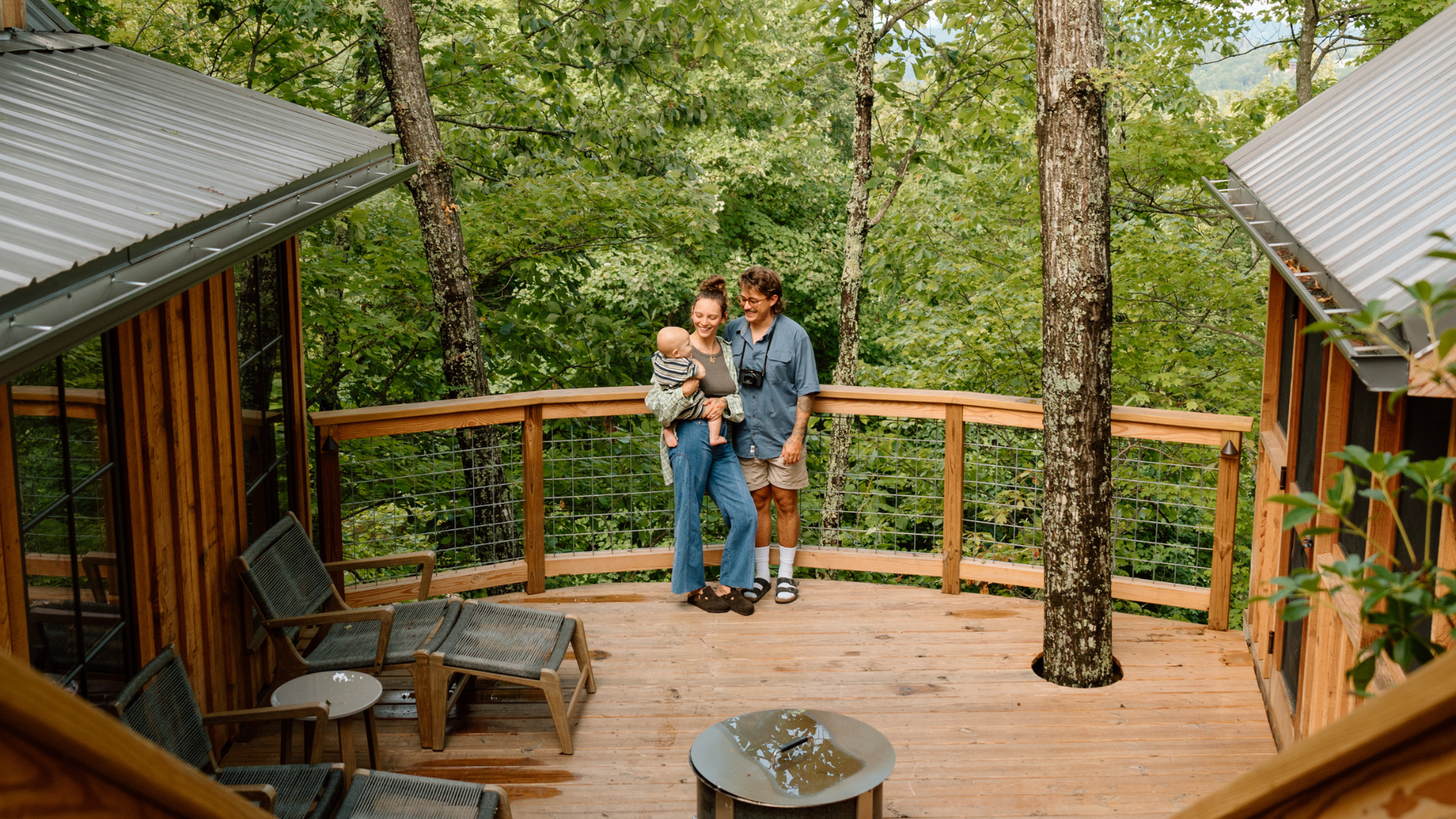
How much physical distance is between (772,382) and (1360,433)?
121 inches

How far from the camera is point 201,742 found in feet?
11.7

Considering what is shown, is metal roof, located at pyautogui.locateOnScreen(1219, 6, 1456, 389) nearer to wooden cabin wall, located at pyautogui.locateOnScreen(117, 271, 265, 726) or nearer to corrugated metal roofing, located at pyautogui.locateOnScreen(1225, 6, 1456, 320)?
corrugated metal roofing, located at pyautogui.locateOnScreen(1225, 6, 1456, 320)

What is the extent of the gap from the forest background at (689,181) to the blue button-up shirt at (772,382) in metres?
3.48

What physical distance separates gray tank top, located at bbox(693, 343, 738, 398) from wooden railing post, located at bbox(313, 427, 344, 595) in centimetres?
193

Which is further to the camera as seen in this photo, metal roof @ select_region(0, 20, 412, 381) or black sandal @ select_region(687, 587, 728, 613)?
black sandal @ select_region(687, 587, 728, 613)

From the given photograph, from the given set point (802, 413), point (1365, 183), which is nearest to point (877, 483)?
point (802, 413)

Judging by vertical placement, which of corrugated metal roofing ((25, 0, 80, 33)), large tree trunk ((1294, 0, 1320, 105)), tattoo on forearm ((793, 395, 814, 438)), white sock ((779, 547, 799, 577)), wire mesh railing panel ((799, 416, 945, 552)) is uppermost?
large tree trunk ((1294, 0, 1320, 105))

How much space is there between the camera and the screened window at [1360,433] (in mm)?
3205

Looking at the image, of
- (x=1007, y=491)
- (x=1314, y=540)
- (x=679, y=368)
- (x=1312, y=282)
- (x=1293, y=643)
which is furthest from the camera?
(x=1007, y=491)

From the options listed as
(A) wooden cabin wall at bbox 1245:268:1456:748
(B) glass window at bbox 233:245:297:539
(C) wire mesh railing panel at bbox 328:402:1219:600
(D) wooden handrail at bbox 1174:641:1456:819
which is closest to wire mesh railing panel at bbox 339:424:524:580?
(C) wire mesh railing panel at bbox 328:402:1219:600

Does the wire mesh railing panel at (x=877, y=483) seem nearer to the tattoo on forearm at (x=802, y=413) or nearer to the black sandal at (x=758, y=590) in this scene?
the black sandal at (x=758, y=590)

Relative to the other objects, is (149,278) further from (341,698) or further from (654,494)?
(654,494)

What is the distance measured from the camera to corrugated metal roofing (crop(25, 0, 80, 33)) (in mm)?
5285

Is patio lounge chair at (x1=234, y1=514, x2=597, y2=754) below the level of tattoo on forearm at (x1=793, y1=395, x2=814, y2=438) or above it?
below
